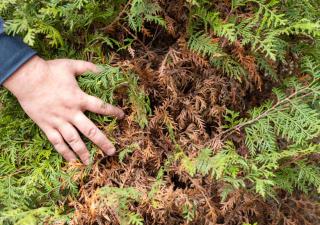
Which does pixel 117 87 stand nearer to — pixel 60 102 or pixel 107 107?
pixel 107 107

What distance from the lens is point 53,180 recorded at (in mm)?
2090

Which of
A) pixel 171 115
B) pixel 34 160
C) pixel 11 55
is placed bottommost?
pixel 34 160

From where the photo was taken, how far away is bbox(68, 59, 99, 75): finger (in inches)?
82.8

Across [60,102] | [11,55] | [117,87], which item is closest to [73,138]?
[60,102]

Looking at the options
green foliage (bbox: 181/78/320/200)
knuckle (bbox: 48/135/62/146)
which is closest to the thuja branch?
green foliage (bbox: 181/78/320/200)

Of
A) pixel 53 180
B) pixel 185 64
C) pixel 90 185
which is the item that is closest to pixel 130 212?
pixel 90 185

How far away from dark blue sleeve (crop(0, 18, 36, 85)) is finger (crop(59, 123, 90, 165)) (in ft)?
1.17

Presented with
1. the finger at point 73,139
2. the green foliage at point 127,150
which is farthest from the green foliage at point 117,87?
the finger at point 73,139

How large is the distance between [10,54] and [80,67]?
1.07 ft

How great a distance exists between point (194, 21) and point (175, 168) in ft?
2.35

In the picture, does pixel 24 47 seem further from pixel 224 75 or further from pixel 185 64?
pixel 224 75

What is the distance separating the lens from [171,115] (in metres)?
2.13

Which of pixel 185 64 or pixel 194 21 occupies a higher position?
pixel 194 21

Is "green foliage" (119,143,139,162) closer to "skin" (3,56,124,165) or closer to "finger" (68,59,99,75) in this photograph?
"skin" (3,56,124,165)
